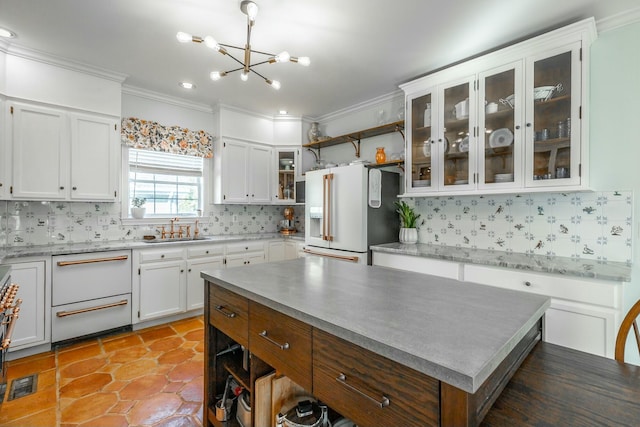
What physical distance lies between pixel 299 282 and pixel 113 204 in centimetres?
303

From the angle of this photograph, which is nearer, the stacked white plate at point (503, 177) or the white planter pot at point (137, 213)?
the stacked white plate at point (503, 177)

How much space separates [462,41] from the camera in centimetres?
243

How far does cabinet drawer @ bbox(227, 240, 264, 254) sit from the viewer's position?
3713 millimetres

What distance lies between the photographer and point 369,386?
0.77 m

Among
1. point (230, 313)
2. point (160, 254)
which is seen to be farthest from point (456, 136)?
point (160, 254)

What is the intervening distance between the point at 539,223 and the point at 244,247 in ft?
10.4

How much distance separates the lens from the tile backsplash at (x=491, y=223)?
2.14 meters

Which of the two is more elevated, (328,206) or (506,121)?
(506,121)

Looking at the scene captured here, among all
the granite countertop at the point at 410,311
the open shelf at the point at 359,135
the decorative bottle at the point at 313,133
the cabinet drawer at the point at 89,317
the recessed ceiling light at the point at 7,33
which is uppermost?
the recessed ceiling light at the point at 7,33

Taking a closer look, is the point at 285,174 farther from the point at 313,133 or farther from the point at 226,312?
the point at 226,312

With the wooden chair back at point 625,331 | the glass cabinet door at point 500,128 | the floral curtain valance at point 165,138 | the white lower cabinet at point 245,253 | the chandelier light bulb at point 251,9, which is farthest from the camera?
the white lower cabinet at point 245,253

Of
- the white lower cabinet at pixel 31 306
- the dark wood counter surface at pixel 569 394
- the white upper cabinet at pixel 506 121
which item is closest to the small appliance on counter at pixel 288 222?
the white upper cabinet at pixel 506 121

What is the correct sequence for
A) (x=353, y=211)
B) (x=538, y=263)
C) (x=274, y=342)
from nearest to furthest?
1. (x=274, y=342)
2. (x=538, y=263)
3. (x=353, y=211)

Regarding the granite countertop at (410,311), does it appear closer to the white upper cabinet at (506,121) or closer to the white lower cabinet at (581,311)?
the white lower cabinet at (581,311)
